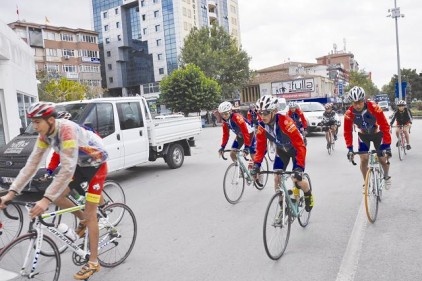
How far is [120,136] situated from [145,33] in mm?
67838

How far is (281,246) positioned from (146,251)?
5.56 ft

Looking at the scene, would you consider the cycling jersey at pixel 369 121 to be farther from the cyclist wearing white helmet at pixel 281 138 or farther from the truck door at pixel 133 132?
the truck door at pixel 133 132

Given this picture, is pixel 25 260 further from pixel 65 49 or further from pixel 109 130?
pixel 65 49

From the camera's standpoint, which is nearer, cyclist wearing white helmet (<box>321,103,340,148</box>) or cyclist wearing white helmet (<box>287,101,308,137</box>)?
cyclist wearing white helmet (<box>287,101,308,137</box>)

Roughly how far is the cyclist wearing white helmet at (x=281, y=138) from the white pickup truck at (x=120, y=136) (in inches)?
179

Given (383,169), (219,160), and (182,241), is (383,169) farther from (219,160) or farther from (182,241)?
(219,160)

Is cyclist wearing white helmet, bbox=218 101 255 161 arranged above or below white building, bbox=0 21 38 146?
below

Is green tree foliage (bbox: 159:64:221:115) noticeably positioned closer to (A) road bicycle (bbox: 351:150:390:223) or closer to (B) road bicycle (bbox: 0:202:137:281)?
(A) road bicycle (bbox: 351:150:390:223)

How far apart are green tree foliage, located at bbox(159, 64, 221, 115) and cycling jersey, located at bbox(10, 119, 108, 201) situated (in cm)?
3934

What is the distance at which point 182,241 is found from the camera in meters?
5.41

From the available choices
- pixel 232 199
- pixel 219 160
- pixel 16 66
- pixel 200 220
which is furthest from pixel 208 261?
pixel 16 66

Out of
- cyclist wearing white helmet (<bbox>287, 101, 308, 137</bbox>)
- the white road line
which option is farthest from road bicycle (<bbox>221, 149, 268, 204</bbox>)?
cyclist wearing white helmet (<bbox>287, 101, 308, 137</bbox>)

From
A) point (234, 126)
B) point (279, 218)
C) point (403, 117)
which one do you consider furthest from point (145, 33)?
point (279, 218)

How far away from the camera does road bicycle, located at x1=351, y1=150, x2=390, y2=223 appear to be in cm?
562
